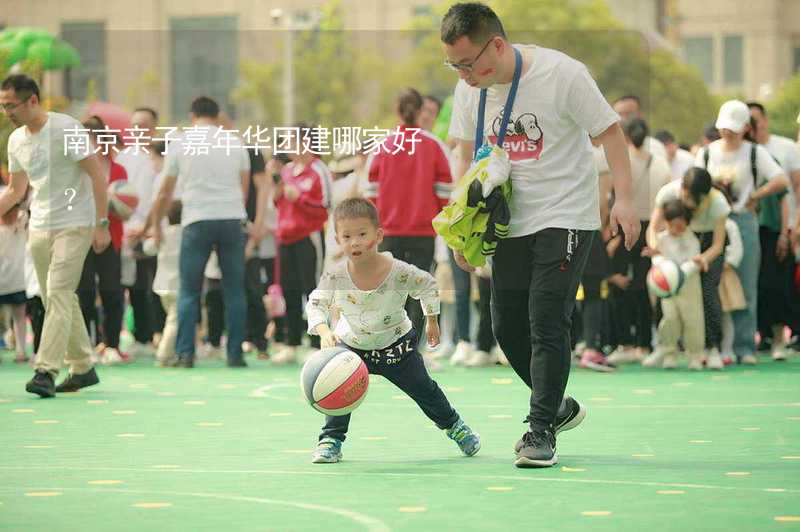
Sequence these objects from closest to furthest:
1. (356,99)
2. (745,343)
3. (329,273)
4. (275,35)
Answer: (329,273) < (745,343) < (356,99) < (275,35)

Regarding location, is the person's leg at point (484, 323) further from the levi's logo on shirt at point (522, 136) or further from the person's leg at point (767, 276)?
the levi's logo on shirt at point (522, 136)

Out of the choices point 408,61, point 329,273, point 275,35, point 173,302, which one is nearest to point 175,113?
point 275,35

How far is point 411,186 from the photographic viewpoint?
47.0ft

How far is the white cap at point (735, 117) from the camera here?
1462cm

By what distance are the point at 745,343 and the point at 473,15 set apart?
803 cm

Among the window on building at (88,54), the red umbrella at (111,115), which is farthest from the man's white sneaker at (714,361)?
the window on building at (88,54)

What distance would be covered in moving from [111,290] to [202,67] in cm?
4976

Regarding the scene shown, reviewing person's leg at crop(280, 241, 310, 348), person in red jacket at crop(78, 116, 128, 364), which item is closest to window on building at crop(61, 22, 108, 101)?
person in red jacket at crop(78, 116, 128, 364)

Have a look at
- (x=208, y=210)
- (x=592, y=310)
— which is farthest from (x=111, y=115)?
(x=592, y=310)

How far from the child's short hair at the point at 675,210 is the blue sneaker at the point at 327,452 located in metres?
6.91

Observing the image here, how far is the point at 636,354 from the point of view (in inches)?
611

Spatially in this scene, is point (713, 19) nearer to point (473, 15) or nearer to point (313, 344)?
point (313, 344)

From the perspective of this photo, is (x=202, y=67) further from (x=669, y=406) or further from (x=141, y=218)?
(x=669, y=406)

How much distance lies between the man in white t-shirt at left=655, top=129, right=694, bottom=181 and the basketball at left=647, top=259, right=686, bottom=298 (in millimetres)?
3117
